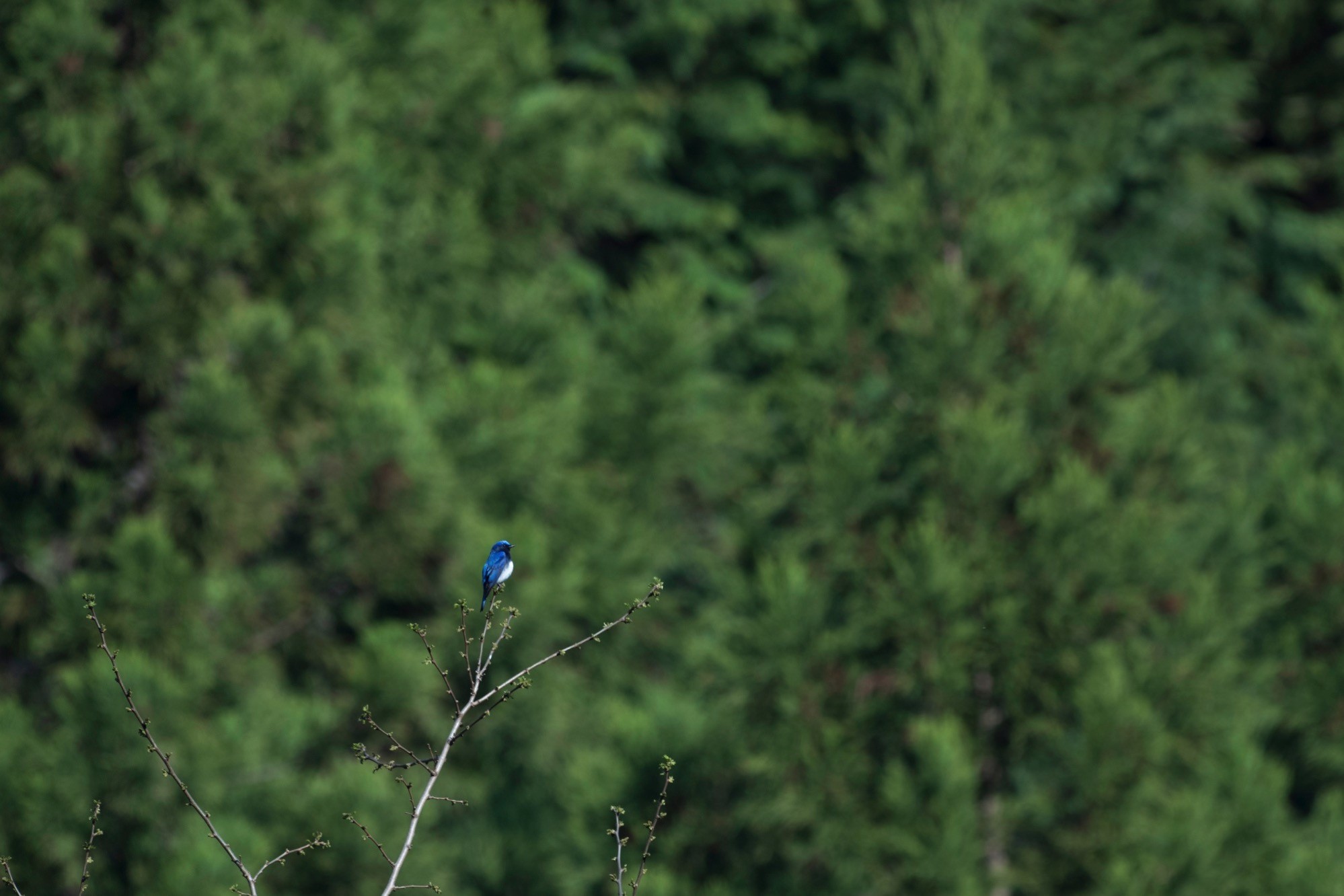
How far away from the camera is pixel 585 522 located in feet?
30.5

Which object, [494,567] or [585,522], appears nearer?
[494,567]

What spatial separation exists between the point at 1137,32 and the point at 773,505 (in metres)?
8.01

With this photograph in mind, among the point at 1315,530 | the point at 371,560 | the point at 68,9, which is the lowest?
the point at 1315,530

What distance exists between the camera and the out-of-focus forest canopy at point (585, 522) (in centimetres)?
691

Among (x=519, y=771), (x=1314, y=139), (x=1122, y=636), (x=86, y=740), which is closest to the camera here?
(x=86, y=740)

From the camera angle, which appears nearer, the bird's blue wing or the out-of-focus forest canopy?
the bird's blue wing

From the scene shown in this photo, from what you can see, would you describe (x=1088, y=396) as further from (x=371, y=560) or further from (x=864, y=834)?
(x=371, y=560)

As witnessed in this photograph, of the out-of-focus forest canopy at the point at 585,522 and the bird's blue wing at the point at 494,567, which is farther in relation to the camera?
the out-of-focus forest canopy at the point at 585,522

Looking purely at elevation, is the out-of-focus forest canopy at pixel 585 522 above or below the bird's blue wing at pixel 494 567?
above

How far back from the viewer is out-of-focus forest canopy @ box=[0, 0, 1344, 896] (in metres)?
6.91

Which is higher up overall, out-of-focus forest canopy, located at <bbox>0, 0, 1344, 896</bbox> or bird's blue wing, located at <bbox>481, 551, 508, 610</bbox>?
out-of-focus forest canopy, located at <bbox>0, 0, 1344, 896</bbox>

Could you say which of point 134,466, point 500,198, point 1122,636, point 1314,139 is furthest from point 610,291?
point 1314,139

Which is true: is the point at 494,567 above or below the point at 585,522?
below

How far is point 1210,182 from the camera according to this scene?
12961 millimetres
